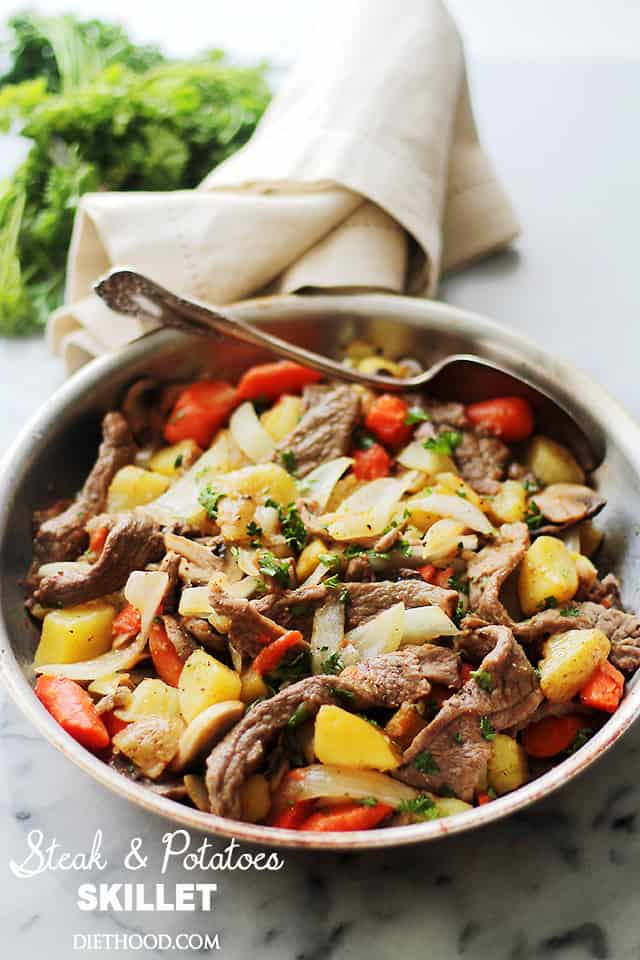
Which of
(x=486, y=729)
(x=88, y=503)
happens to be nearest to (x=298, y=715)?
(x=486, y=729)

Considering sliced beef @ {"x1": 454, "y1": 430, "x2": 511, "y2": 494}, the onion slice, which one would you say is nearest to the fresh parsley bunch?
the onion slice

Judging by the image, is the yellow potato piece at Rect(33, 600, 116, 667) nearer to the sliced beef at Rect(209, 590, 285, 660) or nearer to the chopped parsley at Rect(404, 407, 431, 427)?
the sliced beef at Rect(209, 590, 285, 660)

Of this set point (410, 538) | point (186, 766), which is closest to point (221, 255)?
point (410, 538)

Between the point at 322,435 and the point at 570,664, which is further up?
the point at 322,435

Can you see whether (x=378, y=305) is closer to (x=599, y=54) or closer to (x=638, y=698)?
(x=638, y=698)

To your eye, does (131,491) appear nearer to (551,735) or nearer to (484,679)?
(484,679)

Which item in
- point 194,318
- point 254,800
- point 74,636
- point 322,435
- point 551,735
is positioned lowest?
point 551,735
